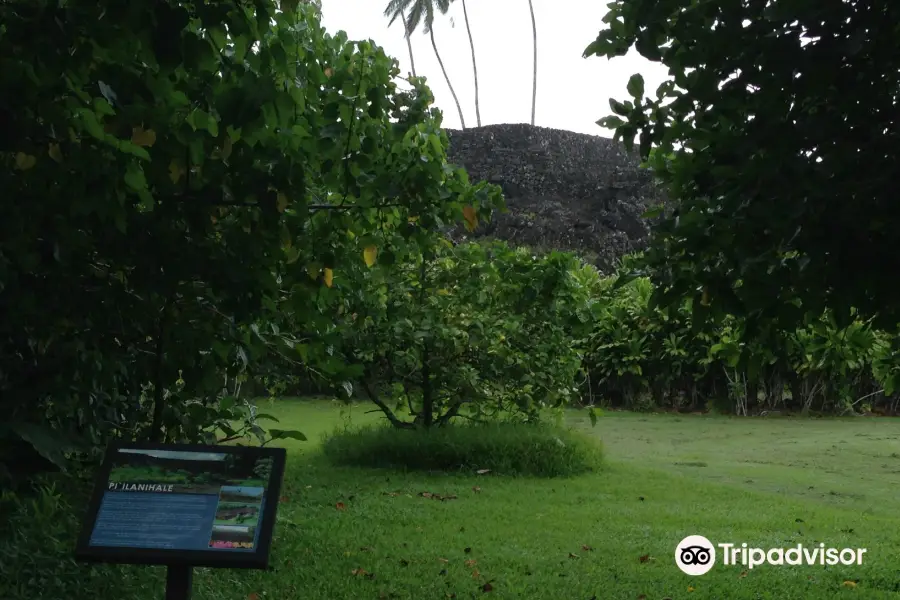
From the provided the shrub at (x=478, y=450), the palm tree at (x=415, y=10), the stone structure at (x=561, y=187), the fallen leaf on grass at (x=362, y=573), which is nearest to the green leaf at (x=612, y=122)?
the fallen leaf on grass at (x=362, y=573)

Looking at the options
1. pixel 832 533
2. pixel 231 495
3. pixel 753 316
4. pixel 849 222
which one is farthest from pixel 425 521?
pixel 849 222

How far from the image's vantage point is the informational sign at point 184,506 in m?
2.29

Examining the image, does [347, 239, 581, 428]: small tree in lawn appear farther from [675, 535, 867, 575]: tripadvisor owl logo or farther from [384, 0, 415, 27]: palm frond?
[384, 0, 415, 27]: palm frond

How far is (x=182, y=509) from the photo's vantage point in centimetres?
238

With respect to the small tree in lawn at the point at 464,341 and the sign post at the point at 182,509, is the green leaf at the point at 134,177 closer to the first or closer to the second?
the sign post at the point at 182,509

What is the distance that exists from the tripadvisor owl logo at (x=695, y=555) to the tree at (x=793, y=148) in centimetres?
208

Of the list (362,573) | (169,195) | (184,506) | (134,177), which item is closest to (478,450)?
(362,573)

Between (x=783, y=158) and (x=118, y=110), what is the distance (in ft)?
5.17

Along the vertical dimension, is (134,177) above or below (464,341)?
above

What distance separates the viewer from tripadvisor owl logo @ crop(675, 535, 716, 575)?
3948mm

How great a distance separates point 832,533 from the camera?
461 cm

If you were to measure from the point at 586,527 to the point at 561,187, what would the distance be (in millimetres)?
22204

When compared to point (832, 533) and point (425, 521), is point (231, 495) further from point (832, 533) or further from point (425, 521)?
point (832, 533)

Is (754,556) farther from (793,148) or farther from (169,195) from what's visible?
(169,195)
